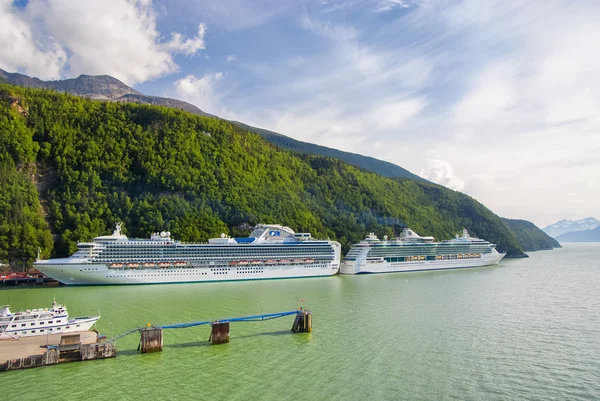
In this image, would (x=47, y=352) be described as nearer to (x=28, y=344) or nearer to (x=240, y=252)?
(x=28, y=344)

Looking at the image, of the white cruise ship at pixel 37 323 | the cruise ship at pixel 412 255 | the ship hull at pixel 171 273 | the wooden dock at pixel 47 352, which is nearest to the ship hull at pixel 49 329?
the white cruise ship at pixel 37 323

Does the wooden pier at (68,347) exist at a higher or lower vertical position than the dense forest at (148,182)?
lower

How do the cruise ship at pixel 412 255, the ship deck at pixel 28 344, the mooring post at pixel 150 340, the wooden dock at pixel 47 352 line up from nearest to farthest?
the wooden dock at pixel 47 352, the ship deck at pixel 28 344, the mooring post at pixel 150 340, the cruise ship at pixel 412 255

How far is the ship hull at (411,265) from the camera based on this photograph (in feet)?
259

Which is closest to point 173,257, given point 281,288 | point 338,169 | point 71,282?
point 71,282

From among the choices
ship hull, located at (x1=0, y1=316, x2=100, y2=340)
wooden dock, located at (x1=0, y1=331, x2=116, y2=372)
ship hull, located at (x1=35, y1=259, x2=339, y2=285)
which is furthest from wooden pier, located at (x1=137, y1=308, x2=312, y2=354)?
ship hull, located at (x1=35, y1=259, x2=339, y2=285)

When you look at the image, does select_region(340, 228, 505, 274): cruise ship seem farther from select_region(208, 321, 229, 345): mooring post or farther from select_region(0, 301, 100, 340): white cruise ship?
select_region(0, 301, 100, 340): white cruise ship

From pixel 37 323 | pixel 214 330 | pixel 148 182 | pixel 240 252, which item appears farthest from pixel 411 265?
pixel 37 323

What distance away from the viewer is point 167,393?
17938mm

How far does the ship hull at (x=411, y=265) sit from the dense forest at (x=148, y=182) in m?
22.9

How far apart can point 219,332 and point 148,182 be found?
250 feet

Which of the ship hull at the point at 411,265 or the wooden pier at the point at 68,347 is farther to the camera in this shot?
the ship hull at the point at 411,265

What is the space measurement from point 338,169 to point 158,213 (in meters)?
73.7

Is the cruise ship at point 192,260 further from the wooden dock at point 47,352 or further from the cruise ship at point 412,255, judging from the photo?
the wooden dock at point 47,352
